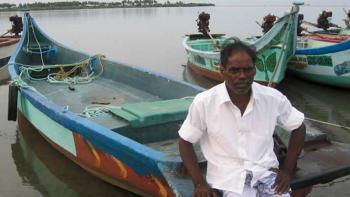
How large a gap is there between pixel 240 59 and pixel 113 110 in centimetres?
245

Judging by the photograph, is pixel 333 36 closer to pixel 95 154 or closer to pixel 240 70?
pixel 95 154

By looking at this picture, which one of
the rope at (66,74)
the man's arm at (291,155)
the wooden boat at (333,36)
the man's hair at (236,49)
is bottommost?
the rope at (66,74)

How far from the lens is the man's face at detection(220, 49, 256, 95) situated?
7.12 feet

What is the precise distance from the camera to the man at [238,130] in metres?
2.18

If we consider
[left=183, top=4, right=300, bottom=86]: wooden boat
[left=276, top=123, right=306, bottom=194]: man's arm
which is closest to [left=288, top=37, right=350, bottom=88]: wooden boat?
[left=183, top=4, right=300, bottom=86]: wooden boat

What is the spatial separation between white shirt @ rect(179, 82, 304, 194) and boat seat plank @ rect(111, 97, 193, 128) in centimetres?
168

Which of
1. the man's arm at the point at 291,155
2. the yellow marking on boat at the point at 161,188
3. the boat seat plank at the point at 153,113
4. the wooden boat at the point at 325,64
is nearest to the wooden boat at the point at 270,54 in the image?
the wooden boat at the point at 325,64

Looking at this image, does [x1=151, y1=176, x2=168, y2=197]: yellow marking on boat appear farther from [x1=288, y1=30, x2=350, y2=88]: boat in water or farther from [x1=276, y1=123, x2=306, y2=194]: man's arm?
[x1=288, y1=30, x2=350, y2=88]: boat in water

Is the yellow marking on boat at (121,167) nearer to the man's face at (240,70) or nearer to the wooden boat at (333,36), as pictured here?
the man's face at (240,70)

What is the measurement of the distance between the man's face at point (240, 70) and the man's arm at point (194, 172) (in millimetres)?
424

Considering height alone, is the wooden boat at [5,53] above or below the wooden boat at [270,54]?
below

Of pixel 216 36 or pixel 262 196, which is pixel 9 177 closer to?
pixel 262 196

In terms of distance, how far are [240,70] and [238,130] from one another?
314 millimetres

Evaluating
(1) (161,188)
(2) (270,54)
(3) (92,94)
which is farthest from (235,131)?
(2) (270,54)
